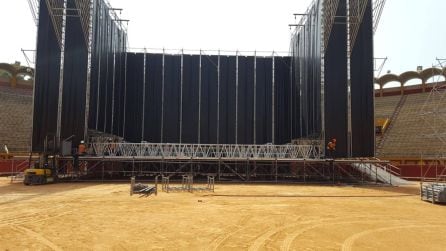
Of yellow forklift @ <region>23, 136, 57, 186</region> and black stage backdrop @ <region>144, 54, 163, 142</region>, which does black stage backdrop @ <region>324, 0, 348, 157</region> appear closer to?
black stage backdrop @ <region>144, 54, 163, 142</region>

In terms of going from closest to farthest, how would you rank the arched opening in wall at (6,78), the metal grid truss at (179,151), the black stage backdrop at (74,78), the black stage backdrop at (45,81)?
the black stage backdrop at (45,81) < the black stage backdrop at (74,78) < the metal grid truss at (179,151) < the arched opening in wall at (6,78)

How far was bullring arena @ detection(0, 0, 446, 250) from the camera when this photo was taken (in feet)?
33.2

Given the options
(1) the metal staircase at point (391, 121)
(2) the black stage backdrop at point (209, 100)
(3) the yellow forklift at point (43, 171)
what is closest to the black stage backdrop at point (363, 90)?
(2) the black stage backdrop at point (209, 100)

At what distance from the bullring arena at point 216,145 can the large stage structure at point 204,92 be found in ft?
0.34

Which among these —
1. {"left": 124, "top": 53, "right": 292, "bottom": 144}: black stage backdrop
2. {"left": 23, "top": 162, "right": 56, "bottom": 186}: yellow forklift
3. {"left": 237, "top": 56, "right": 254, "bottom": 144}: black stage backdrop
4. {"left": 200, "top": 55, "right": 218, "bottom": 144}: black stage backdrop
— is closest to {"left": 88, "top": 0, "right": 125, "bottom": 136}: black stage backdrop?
{"left": 124, "top": 53, "right": 292, "bottom": 144}: black stage backdrop

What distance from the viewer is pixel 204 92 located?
120 ft

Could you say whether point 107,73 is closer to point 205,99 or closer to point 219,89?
point 205,99

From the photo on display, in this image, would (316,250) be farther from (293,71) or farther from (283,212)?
(293,71)

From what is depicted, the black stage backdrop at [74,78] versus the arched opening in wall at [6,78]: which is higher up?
the arched opening in wall at [6,78]

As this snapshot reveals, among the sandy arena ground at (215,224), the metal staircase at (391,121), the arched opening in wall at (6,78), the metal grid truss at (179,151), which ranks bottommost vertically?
the sandy arena ground at (215,224)

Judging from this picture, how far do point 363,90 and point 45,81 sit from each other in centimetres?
2224

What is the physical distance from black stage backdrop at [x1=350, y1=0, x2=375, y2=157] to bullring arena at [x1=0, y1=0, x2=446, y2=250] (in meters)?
0.07

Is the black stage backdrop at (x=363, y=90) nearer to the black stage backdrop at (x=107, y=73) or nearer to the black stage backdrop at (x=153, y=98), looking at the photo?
the black stage backdrop at (x=153, y=98)

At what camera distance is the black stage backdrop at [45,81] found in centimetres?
2580
